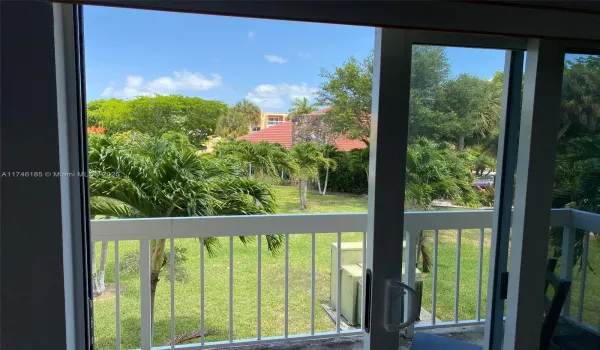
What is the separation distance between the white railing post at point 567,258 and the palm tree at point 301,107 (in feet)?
9.09

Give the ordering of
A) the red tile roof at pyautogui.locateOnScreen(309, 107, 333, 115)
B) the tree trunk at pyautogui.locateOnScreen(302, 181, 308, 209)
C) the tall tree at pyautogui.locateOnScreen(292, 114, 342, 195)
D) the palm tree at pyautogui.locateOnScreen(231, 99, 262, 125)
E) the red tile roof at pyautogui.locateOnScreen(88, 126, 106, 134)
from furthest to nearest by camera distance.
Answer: the palm tree at pyautogui.locateOnScreen(231, 99, 262, 125) → the tree trunk at pyautogui.locateOnScreen(302, 181, 308, 209) → the tall tree at pyautogui.locateOnScreen(292, 114, 342, 195) → the red tile roof at pyautogui.locateOnScreen(309, 107, 333, 115) → the red tile roof at pyautogui.locateOnScreen(88, 126, 106, 134)

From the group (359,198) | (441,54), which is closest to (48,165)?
(441,54)

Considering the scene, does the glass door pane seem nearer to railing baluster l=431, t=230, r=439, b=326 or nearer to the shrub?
railing baluster l=431, t=230, r=439, b=326

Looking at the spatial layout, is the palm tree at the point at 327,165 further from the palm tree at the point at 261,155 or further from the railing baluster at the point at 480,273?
the railing baluster at the point at 480,273

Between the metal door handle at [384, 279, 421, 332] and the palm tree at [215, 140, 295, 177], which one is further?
the palm tree at [215, 140, 295, 177]

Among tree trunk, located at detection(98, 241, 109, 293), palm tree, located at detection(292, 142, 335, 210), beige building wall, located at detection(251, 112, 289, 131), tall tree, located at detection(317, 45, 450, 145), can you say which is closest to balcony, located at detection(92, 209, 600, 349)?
tree trunk, located at detection(98, 241, 109, 293)

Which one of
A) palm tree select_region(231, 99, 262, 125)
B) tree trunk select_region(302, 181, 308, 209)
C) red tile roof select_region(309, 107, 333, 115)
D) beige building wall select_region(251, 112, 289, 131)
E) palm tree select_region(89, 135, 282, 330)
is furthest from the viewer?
beige building wall select_region(251, 112, 289, 131)

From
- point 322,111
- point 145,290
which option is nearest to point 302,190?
point 322,111

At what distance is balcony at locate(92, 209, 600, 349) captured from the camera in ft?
3.51

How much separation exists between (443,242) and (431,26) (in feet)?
1.97

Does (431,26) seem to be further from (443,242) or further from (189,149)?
(189,149)

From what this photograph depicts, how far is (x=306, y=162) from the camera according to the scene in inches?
142

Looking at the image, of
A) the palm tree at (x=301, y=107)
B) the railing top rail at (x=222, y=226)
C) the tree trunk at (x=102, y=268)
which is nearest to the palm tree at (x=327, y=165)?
the palm tree at (x=301, y=107)

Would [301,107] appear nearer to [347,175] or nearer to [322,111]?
[322,111]
